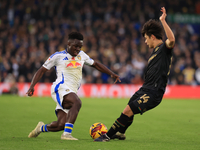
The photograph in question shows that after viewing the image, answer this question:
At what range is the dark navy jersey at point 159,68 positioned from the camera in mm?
5262

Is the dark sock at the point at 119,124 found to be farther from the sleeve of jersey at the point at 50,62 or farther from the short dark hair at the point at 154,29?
the sleeve of jersey at the point at 50,62

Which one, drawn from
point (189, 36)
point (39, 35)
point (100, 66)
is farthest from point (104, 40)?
point (100, 66)

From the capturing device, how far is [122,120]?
215 inches

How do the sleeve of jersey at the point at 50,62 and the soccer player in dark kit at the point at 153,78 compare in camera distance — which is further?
the sleeve of jersey at the point at 50,62

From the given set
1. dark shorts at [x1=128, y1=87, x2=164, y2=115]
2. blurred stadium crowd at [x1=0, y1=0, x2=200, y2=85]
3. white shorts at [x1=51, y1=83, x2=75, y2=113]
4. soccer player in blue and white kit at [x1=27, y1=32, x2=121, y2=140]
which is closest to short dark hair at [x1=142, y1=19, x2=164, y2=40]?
dark shorts at [x1=128, y1=87, x2=164, y2=115]

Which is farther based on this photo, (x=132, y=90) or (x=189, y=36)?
(x=189, y=36)

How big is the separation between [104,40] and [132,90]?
4.69 m

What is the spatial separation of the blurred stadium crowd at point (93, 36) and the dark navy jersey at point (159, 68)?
13.4 m

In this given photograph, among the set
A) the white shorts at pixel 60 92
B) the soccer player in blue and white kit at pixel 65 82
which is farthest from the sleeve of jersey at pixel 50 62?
the white shorts at pixel 60 92

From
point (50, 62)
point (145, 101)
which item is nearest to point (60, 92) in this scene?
point (50, 62)

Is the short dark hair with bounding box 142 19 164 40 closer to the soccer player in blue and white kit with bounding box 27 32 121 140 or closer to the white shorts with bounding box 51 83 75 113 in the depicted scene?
the soccer player in blue and white kit with bounding box 27 32 121 140

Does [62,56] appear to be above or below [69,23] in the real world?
below

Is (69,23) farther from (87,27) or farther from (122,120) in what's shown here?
(122,120)

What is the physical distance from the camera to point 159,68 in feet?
17.4
